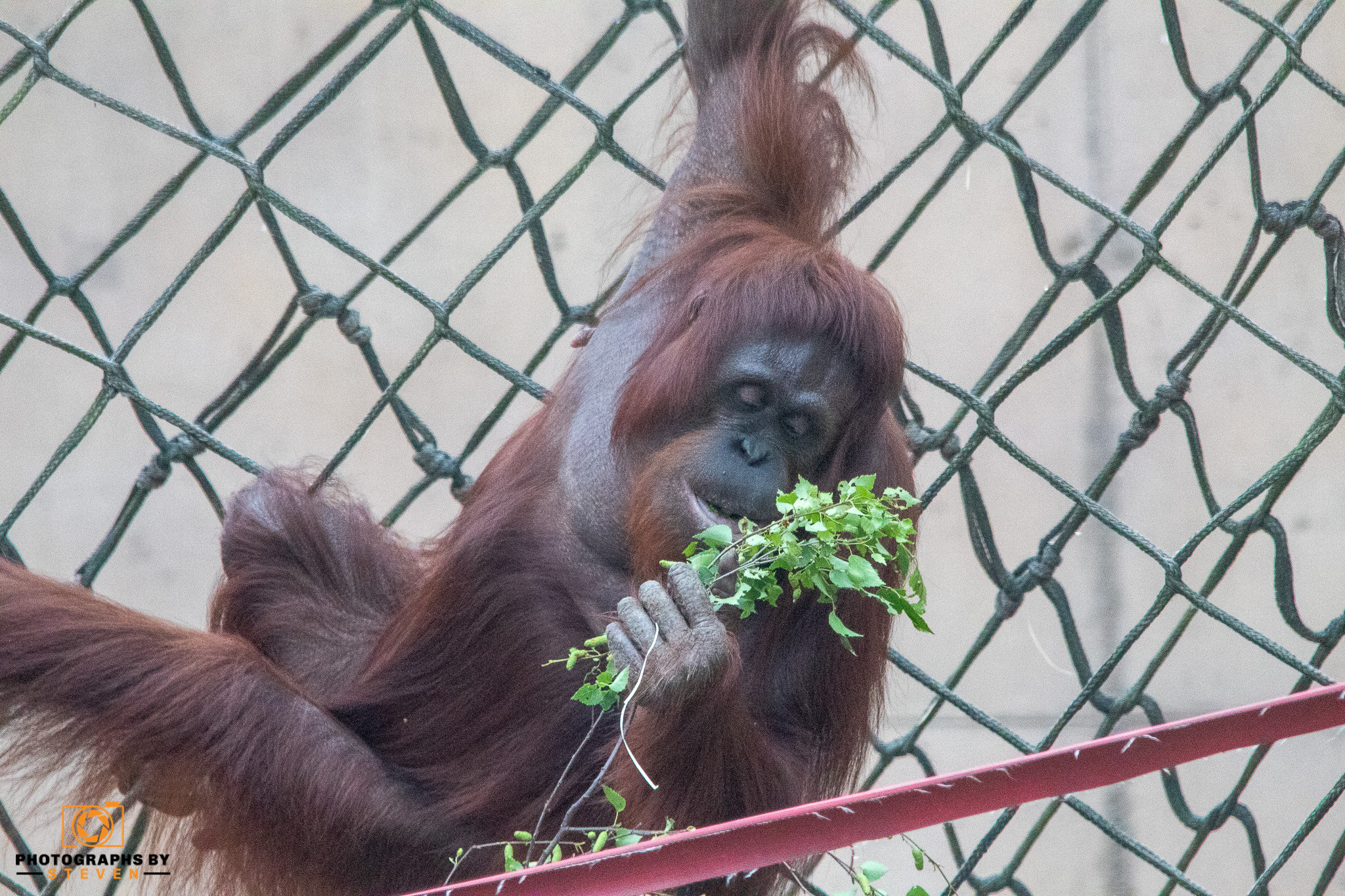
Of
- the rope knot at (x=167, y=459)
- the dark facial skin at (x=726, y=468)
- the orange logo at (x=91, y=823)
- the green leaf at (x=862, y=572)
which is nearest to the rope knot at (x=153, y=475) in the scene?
the rope knot at (x=167, y=459)

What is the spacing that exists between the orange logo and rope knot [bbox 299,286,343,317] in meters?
0.92

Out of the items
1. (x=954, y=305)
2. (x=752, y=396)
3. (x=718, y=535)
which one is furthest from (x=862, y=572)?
(x=954, y=305)

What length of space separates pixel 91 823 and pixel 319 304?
96 cm

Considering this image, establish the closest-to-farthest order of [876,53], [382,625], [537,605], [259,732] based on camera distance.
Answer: [259,732], [537,605], [382,625], [876,53]

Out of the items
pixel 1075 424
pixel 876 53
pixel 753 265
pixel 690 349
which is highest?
pixel 876 53

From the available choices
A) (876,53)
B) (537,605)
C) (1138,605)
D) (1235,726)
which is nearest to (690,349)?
(537,605)

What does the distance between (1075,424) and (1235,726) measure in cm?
368

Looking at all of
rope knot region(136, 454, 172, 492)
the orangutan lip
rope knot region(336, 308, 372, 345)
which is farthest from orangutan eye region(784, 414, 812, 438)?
rope knot region(136, 454, 172, 492)

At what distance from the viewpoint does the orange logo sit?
2.10 m

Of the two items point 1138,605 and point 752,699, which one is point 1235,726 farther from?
point 1138,605

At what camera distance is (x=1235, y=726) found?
1.08 metres

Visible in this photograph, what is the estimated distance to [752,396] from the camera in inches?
76.1

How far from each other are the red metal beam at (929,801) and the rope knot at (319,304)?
1.62 m

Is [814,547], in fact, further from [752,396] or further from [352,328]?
[352,328]
